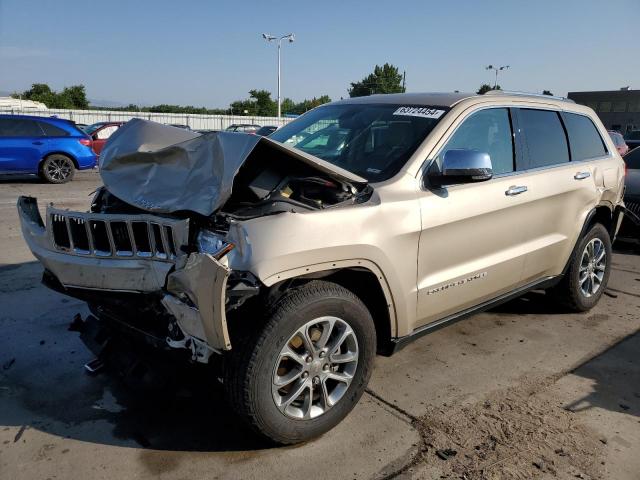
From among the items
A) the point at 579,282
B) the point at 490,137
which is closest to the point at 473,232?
the point at 490,137

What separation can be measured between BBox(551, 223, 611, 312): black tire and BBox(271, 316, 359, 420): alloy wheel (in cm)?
260

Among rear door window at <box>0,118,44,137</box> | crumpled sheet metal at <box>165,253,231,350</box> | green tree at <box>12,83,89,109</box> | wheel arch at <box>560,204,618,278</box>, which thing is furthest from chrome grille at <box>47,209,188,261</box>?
green tree at <box>12,83,89,109</box>

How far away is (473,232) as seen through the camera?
11.0ft

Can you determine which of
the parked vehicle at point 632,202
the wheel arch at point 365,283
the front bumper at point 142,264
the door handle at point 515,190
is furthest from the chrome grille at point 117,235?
the parked vehicle at point 632,202

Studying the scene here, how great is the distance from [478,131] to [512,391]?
1.73 metres

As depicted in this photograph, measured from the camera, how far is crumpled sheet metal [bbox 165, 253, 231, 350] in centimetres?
216

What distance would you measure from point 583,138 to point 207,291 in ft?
12.7

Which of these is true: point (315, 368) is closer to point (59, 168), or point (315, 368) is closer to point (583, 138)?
point (583, 138)

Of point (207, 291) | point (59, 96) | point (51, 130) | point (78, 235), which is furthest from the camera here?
point (59, 96)

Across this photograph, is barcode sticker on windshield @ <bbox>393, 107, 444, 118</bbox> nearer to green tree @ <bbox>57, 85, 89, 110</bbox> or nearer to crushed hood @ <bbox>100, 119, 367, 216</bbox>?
crushed hood @ <bbox>100, 119, 367, 216</bbox>

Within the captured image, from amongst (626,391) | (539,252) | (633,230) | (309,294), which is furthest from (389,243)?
(633,230)

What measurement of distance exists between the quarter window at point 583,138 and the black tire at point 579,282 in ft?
2.17

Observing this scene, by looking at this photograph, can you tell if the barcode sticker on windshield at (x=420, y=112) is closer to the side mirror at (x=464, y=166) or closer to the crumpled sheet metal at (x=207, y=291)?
the side mirror at (x=464, y=166)

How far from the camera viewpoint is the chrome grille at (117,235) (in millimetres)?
2432
